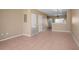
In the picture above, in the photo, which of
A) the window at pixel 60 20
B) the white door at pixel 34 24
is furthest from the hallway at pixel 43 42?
the window at pixel 60 20

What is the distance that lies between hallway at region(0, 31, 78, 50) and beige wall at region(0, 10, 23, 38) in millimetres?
131

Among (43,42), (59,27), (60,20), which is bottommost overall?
(43,42)

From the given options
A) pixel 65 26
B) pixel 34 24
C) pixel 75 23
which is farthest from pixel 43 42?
pixel 75 23

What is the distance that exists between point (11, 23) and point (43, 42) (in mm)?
659

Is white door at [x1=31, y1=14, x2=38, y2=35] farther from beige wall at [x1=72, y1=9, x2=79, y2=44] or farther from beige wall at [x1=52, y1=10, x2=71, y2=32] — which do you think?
beige wall at [x1=72, y1=9, x2=79, y2=44]

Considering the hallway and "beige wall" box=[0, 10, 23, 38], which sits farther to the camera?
"beige wall" box=[0, 10, 23, 38]

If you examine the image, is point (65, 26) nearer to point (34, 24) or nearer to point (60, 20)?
point (60, 20)

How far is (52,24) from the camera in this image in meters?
1.89

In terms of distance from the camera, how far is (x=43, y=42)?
5.61 feet

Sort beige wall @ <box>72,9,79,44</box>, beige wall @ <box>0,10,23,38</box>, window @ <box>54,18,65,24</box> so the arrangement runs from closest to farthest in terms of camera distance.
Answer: beige wall @ <box>72,9,79,44</box> < beige wall @ <box>0,10,23,38</box> < window @ <box>54,18,65,24</box>

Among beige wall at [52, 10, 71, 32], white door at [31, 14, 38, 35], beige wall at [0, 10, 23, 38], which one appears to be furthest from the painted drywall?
beige wall at [0, 10, 23, 38]

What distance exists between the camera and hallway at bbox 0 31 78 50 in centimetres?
159

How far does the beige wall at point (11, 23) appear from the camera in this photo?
1.69 m
